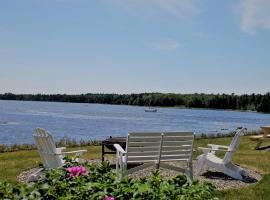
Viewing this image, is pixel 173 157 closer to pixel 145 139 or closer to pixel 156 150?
pixel 156 150

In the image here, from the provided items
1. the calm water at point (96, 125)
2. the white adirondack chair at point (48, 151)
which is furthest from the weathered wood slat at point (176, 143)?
the calm water at point (96, 125)

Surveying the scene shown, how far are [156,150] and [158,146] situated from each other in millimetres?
81

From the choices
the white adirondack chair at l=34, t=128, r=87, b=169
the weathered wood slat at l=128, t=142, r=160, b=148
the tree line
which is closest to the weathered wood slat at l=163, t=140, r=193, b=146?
the weathered wood slat at l=128, t=142, r=160, b=148

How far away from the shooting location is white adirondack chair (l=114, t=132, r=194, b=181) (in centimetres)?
748

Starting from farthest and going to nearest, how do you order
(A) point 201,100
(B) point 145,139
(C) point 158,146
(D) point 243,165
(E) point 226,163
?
(A) point 201,100 → (D) point 243,165 → (E) point 226,163 → (C) point 158,146 → (B) point 145,139

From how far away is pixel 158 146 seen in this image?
25.4ft

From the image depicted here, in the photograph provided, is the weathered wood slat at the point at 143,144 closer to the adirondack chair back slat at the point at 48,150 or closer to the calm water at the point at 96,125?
the adirondack chair back slat at the point at 48,150

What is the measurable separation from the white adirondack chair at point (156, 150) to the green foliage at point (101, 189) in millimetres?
3837

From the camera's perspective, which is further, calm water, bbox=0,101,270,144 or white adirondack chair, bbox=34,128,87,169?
calm water, bbox=0,101,270,144

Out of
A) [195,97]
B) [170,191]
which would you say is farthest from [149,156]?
[195,97]

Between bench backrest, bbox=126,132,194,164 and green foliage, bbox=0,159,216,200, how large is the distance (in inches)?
152

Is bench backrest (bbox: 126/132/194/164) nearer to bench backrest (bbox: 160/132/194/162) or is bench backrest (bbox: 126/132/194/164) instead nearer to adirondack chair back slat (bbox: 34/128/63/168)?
bench backrest (bbox: 160/132/194/162)

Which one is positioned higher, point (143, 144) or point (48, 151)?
point (143, 144)

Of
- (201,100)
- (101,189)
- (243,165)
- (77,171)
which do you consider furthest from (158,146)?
(201,100)
